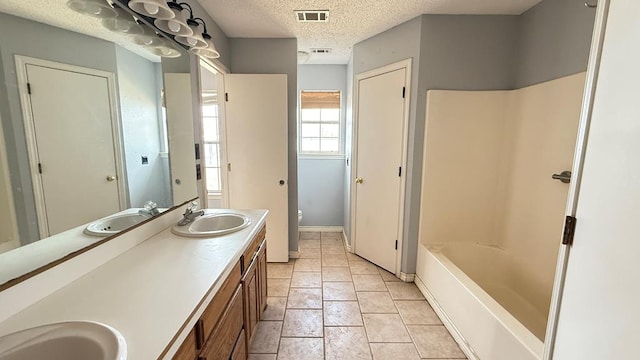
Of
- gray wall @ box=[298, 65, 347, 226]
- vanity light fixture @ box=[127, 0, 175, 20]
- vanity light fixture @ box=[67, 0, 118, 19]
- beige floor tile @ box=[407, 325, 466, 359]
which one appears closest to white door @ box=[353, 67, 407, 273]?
beige floor tile @ box=[407, 325, 466, 359]

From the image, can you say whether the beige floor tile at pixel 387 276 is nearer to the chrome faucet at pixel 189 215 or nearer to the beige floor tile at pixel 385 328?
the beige floor tile at pixel 385 328

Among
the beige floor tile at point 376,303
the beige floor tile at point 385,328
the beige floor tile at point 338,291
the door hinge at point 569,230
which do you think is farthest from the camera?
the beige floor tile at point 338,291

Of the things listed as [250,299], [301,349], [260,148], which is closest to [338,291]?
[301,349]

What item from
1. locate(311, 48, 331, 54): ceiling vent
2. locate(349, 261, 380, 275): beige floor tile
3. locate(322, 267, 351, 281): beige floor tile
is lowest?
locate(322, 267, 351, 281): beige floor tile

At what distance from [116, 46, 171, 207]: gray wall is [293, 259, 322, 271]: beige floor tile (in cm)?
167

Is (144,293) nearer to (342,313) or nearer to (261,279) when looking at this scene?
(261,279)

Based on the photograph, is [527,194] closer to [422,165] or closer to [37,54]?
[422,165]

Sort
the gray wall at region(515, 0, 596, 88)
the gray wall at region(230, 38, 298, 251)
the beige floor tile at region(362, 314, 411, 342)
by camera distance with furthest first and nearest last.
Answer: the gray wall at region(230, 38, 298, 251) < the beige floor tile at region(362, 314, 411, 342) < the gray wall at region(515, 0, 596, 88)

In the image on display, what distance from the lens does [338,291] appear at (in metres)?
2.43

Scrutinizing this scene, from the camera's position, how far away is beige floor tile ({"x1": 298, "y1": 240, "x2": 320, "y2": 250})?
3.43 metres

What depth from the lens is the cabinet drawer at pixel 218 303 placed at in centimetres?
97

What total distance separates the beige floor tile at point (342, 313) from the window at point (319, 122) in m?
2.24

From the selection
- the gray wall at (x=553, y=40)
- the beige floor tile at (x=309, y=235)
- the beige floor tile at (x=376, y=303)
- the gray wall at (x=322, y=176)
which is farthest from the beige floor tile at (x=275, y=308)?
the gray wall at (x=553, y=40)

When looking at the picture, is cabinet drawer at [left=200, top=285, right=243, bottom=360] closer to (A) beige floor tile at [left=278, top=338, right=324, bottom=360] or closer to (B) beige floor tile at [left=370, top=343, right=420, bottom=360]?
(A) beige floor tile at [left=278, top=338, right=324, bottom=360]
